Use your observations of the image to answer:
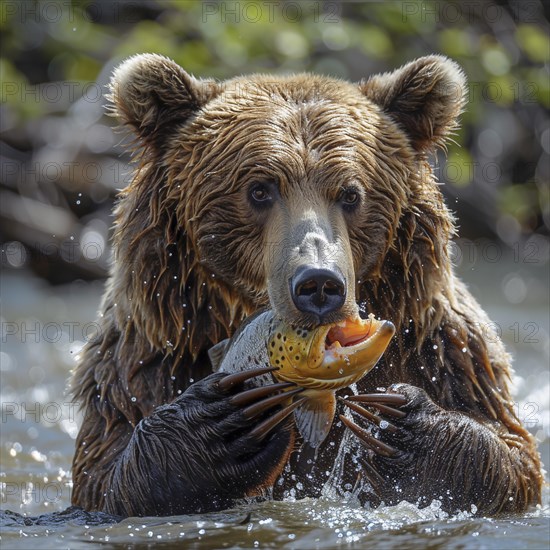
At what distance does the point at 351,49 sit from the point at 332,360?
29.1ft

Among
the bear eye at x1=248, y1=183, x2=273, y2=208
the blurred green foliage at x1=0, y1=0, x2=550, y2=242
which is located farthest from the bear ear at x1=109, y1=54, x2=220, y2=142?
the blurred green foliage at x1=0, y1=0, x2=550, y2=242

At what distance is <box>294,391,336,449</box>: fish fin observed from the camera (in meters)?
4.10

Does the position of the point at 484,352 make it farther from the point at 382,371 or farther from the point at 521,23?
the point at 521,23

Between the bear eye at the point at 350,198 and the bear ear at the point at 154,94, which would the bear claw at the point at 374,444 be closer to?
the bear eye at the point at 350,198

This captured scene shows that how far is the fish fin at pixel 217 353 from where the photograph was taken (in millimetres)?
4465

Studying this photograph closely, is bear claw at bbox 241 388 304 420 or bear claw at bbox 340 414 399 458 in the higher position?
bear claw at bbox 241 388 304 420

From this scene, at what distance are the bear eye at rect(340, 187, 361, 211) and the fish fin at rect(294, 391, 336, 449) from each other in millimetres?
818

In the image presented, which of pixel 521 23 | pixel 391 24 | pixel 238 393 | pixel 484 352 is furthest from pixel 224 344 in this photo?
pixel 521 23

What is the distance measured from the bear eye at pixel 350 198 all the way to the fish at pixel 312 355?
57cm

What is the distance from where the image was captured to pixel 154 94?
4.79 m

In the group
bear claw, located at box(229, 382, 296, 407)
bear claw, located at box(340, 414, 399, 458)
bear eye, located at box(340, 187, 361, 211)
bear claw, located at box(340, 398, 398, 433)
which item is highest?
bear eye, located at box(340, 187, 361, 211)

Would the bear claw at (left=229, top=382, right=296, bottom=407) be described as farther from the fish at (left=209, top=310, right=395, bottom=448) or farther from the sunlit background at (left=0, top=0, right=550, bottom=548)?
the sunlit background at (left=0, top=0, right=550, bottom=548)

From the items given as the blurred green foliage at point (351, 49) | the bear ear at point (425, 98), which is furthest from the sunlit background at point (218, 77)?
the bear ear at point (425, 98)

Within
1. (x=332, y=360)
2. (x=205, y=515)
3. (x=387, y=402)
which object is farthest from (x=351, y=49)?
(x=332, y=360)
